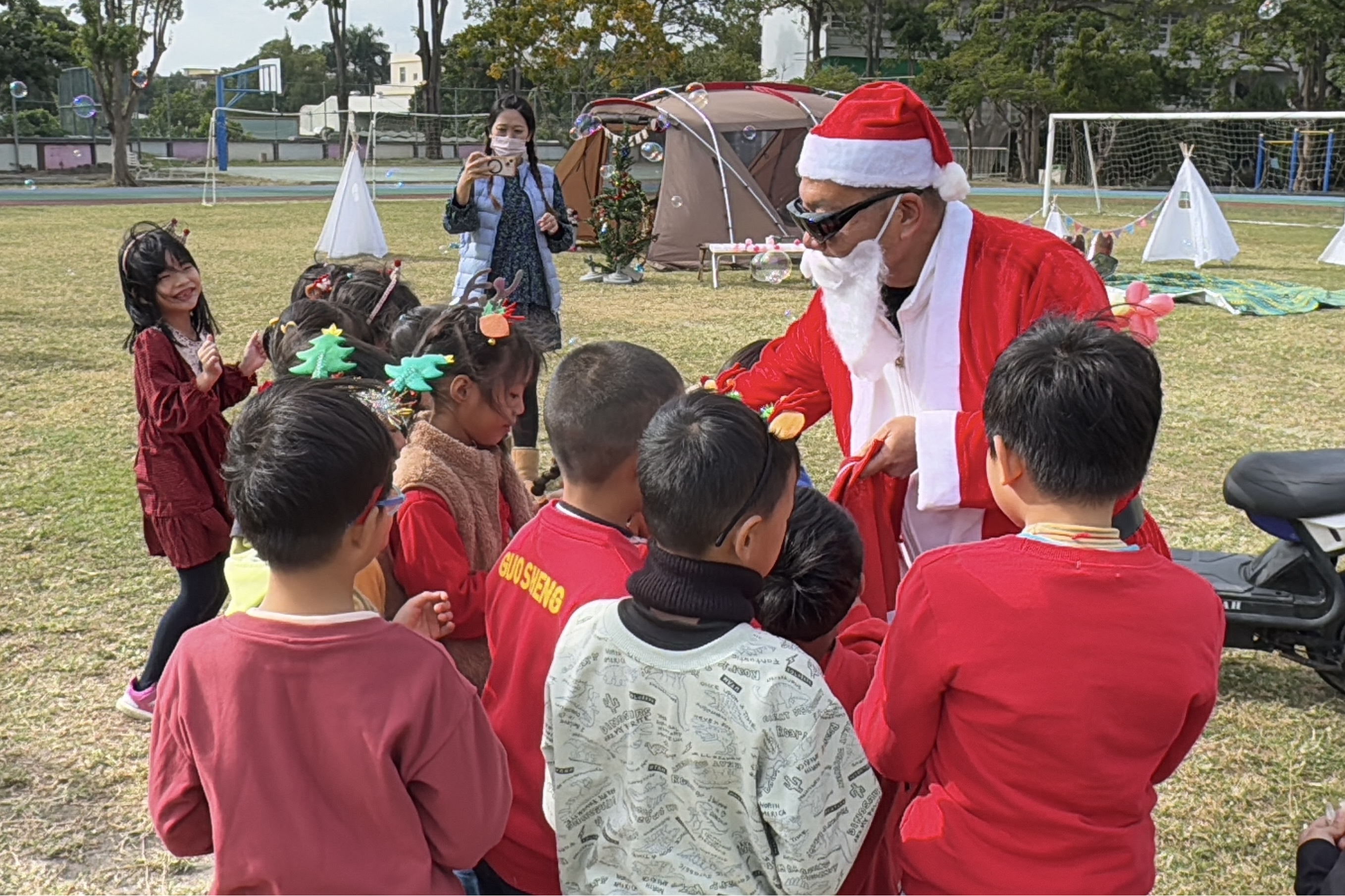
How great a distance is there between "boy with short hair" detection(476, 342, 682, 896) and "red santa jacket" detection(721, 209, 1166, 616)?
22.8 inches

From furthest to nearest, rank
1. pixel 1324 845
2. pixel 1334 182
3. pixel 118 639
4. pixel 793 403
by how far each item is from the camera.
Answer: pixel 1334 182, pixel 118 639, pixel 793 403, pixel 1324 845

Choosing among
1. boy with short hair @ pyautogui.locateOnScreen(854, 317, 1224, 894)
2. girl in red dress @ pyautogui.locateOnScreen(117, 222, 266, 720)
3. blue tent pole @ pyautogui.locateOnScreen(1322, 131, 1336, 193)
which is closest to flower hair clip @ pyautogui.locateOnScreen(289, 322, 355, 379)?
girl in red dress @ pyautogui.locateOnScreen(117, 222, 266, 720)

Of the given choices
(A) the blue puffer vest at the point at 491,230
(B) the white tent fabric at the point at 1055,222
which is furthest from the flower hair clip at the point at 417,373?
Result: (B) the white tent fabric at the point at 1055,222

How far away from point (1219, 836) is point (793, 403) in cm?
149

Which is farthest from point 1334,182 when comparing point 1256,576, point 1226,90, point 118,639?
point 118,639

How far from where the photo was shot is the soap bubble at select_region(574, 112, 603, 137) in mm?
13719

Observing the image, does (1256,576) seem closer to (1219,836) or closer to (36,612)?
(1219,836)

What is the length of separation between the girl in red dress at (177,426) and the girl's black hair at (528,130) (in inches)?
107

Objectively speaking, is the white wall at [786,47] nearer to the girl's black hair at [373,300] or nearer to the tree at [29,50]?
the tree at [29,50]

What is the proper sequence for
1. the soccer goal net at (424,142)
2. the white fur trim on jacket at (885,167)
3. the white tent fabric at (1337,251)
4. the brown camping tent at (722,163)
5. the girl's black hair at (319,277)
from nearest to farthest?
the white fur trim on jacket at (885,167) < the girl's black hair at (319,277) < the white tent fabric at (1337,251) < the brown camping tent at (722,163) < the soccer goal net at (424,142)

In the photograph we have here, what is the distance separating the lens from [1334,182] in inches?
1127

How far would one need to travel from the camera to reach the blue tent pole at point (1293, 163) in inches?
1111

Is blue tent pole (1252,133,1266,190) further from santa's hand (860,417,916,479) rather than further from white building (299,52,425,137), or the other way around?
santa's hand (860,417,916,479)

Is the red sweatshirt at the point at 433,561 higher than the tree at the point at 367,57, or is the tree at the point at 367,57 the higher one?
the tree at the point at 367,57
